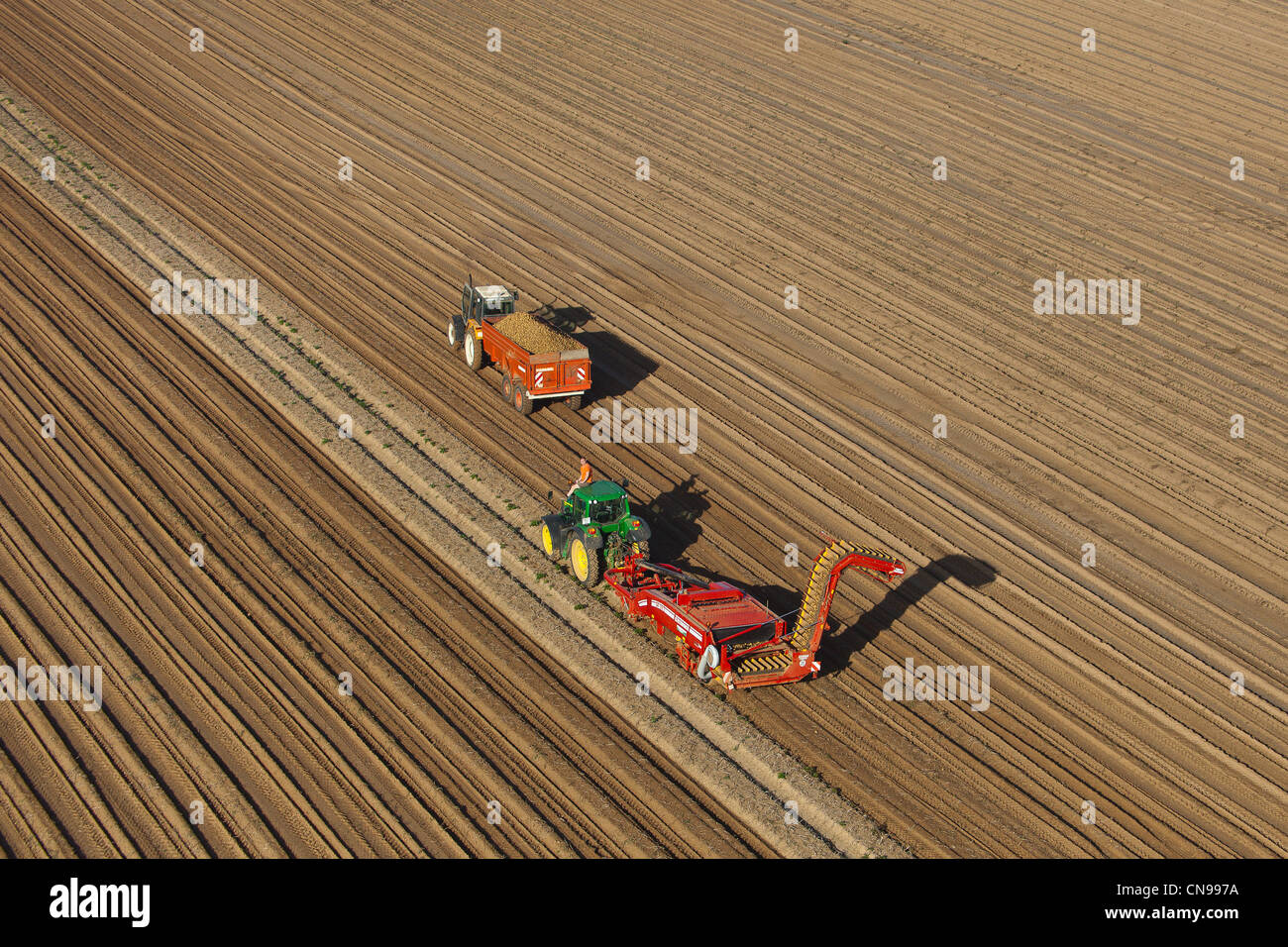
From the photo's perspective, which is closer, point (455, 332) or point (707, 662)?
point (707, 662)

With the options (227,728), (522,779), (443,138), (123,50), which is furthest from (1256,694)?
(123,50)

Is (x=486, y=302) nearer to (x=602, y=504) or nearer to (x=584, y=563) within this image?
(x=602, y=504)

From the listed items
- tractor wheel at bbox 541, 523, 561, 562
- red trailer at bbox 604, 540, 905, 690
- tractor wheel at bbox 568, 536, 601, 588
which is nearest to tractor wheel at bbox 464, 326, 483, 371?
tractor wheel at bbox 541, 523, 561, 562

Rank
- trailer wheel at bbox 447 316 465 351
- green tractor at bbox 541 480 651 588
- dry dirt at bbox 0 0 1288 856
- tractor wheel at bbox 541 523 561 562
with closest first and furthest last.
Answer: dry dirt at bbox 0 0 1288 856 < green tractor at bbox 541 480 651 588 < tractor wheel at bbox 541 523 561 562 < trailer wheel at bbox 447 316 465 351

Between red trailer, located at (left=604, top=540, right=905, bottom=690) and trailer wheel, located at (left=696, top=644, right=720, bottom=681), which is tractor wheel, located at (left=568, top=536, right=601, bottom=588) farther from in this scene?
trailer wheel, located at (left=696, top=644, right=720, bottom=681)

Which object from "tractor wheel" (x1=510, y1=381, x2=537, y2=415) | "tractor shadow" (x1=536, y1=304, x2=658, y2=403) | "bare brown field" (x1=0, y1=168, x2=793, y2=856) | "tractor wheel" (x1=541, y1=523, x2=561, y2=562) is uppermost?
"tractor shadow" (x1=536, y1=304, x2=658, y2=403)

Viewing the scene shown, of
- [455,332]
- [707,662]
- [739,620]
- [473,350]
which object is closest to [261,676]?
[707,662]

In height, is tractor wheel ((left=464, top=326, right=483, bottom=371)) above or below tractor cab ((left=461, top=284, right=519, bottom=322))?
below
